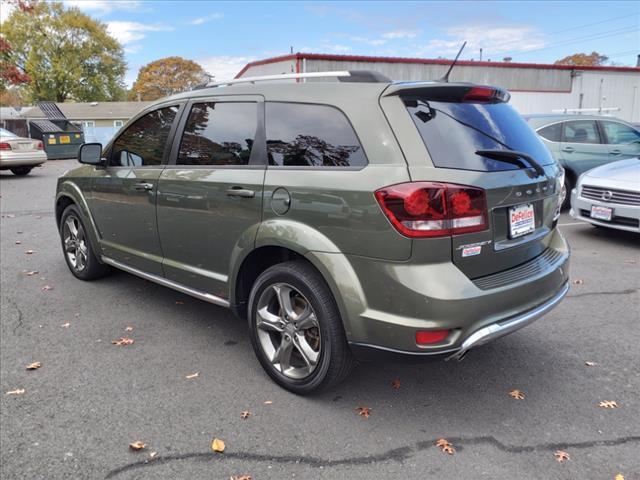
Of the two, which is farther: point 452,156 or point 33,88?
point 33,88

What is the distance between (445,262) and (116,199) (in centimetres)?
308

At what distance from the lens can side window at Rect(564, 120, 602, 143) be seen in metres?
9.18

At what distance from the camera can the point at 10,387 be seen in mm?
3273

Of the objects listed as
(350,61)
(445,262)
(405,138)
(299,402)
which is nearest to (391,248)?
(445,262)

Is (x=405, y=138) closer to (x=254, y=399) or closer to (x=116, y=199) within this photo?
(x=254, y=399)

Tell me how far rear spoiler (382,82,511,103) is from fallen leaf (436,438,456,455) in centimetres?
181

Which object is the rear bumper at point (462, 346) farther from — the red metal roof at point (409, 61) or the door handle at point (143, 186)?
the red metal roof at point (409, 61)

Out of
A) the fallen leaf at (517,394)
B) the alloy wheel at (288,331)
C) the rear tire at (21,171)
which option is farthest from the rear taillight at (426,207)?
the rear tire at (21,171)

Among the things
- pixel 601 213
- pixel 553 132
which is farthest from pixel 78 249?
pixel 553 132

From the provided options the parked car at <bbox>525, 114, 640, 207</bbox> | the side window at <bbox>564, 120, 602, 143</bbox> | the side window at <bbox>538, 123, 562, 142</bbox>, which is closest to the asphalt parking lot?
the parked car at <bbox>525, 114, 640, 207</bbox>

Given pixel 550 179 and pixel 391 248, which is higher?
pixel 550 179

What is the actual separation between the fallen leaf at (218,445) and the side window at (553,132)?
834 cm

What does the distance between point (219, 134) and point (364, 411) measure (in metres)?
2.03

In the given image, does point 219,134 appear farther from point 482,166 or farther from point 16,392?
point 16,392
